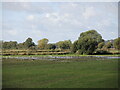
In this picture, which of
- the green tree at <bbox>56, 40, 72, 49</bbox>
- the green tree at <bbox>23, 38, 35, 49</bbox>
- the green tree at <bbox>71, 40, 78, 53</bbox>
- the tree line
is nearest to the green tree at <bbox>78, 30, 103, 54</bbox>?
the tree line

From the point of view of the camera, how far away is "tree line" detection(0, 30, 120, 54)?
172 ft

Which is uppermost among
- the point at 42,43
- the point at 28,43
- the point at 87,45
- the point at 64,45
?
the point at 42,43

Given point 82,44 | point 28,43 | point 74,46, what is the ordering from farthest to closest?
1. point 28,43
2. point 74,46
3. point 82,44

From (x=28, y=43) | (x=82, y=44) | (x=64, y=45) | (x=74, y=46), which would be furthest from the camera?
(x=64, y=45)

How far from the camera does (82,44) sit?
52531mm

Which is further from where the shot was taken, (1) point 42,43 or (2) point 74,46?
(1) point 42,43

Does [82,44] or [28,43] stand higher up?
[28,43]

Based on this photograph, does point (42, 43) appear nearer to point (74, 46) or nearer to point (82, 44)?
point (74, 46)

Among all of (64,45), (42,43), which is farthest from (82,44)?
(42,43)

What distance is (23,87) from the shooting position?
10.7 metres

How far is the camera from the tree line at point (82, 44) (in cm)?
5228

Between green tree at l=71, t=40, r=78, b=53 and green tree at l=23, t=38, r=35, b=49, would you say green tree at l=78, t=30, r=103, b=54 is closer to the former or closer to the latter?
green tree at l=71, t=40, r=78, b=53

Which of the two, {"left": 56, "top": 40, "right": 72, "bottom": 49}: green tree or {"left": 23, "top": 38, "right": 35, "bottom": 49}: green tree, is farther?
{"left": 56, "top": 40, "right": 72, "bottom": 49}: green tree

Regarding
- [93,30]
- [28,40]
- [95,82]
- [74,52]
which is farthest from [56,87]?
[93,30]
